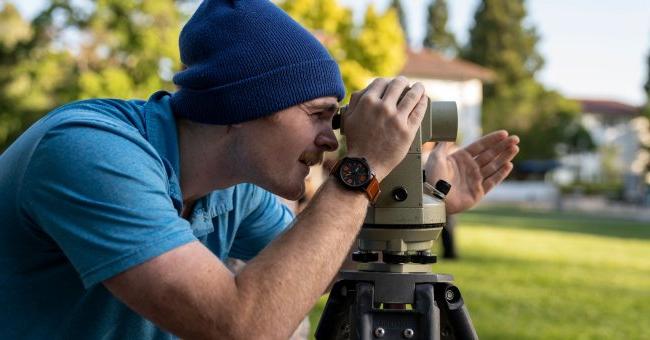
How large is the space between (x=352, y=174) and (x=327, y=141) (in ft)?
0.56

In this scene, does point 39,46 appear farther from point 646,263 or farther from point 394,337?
point 394,337

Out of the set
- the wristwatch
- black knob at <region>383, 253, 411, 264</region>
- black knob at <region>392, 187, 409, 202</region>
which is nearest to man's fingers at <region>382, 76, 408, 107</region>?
the wristwatch

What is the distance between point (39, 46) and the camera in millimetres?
25578

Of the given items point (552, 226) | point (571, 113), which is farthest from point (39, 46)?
point (571, 113)

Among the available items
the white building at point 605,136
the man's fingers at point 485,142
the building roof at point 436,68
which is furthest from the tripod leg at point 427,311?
the white building at point 605,136

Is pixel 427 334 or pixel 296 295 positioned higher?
pixel 296 295

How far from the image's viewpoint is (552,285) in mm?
10469

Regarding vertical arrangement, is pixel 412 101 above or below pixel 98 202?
above

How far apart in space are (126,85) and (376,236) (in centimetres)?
2186

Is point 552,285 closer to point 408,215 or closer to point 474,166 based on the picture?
point 474,166

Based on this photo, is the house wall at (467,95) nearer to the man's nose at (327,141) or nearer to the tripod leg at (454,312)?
the tripod leg at (454,312)

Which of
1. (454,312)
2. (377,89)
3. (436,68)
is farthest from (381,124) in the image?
(436,68)

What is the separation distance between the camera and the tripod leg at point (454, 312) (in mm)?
2227

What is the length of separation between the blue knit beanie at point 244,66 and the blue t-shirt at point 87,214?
108 mm
